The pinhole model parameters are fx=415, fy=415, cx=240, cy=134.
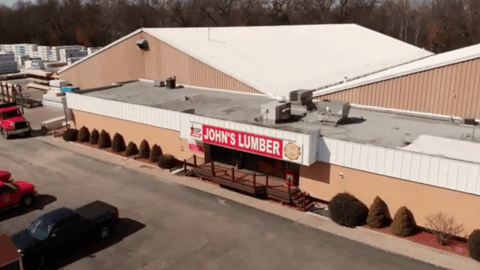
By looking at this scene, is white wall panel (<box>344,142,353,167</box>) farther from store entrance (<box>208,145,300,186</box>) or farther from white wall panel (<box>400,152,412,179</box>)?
store entrance (<box>208,145,300,186</box>)

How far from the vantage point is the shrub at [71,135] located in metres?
33.5

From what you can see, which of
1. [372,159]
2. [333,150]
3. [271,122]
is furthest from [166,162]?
[372,159]

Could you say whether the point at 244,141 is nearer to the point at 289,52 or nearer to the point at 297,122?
the point at 297,122

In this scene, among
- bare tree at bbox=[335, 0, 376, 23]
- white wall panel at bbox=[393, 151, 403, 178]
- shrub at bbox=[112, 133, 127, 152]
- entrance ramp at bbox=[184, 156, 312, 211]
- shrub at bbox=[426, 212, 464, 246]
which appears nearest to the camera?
shrub at bbox=[426, 212, 464, 246]

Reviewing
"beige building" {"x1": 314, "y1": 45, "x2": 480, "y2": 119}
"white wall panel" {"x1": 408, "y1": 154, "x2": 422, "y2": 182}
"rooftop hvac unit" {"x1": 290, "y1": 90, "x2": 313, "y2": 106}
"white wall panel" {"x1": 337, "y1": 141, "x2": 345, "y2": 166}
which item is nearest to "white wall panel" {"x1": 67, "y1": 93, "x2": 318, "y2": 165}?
"white wall panel" {"x1": 337, "y1": 141, "x2": 345, "y2": 166}

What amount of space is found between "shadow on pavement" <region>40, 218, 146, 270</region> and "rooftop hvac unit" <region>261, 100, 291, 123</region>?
9.42 m

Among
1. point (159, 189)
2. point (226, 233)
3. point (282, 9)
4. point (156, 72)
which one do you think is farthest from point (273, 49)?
point (282, 9)

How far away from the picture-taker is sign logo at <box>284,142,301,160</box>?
20.7m

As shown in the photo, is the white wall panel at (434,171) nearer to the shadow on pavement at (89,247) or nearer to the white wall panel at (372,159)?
the white wall panel at (372,159)

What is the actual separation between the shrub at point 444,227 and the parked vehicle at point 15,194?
A: 65.4 ft

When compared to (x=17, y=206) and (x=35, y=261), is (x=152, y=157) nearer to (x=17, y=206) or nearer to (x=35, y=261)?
(x=17, y=206)

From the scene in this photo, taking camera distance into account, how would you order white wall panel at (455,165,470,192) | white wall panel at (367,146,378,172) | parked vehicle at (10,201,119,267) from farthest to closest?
white wall panel at (367,146,378,172)
white wall panel at (455,165,470,192)
parked vehicle at (10,201,119,267)

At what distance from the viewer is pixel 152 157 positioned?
28359 millimetres

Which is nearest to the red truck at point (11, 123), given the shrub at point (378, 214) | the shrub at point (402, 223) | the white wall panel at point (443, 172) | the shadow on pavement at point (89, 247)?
the shadow on pavement at point (89, 247)
